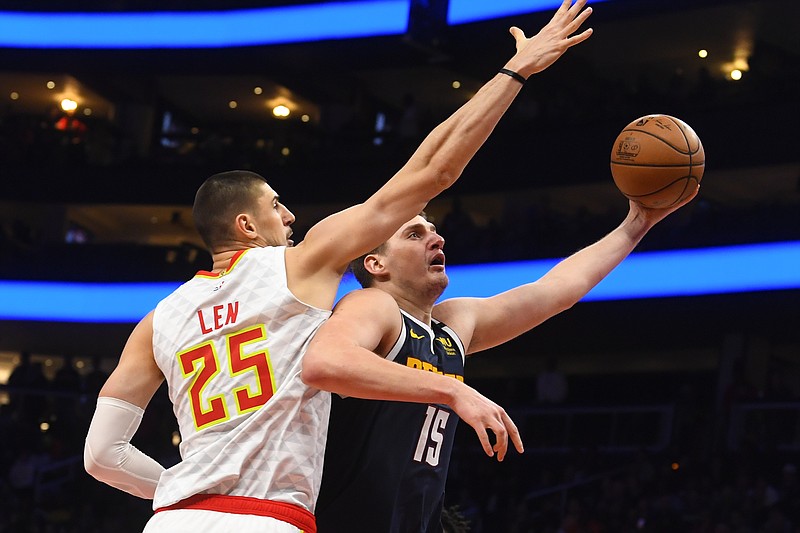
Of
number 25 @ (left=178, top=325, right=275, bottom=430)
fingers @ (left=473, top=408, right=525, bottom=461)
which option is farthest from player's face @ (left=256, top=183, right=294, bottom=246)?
fingers @ (left=473, top=408, right=525, bottom=461)

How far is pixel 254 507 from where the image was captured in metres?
3.14

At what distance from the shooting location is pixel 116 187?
22.0 meters

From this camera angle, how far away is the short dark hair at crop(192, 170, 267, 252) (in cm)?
358

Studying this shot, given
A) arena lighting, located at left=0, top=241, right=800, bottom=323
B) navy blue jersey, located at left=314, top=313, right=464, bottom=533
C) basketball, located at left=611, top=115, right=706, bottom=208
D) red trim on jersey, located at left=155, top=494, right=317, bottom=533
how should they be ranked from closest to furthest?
red trim on jersey, located at left=155, top=494, right=317, bottom=533 < navy blue jersey, located at left=314, top=313, right=464, bottom=533 < basketball, located at left=611, top=115, right=706, bottom=208 < arena lighting, located at left=0, top=241, right=800, bottom=323

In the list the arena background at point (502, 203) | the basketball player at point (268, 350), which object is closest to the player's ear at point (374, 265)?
the basketball player at point (268, 350)

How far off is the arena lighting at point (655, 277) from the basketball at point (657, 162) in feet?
28.5

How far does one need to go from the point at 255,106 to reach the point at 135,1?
4680 millimetres

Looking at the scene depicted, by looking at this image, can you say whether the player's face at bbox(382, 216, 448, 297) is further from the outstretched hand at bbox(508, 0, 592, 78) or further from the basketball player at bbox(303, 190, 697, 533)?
the outstretched hand at bbox(508, 0, 592, 78)

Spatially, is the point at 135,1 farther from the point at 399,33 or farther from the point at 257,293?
the point at 257,293

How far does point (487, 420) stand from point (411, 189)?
0.75 metres

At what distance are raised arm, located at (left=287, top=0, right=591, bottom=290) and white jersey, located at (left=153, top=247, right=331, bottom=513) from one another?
151 millimetres

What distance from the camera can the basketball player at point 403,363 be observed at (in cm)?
305

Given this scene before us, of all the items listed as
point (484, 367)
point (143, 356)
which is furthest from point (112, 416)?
point (484, 367)

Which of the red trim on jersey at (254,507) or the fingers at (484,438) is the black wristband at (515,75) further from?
the red trim on jersey at (254,507)
